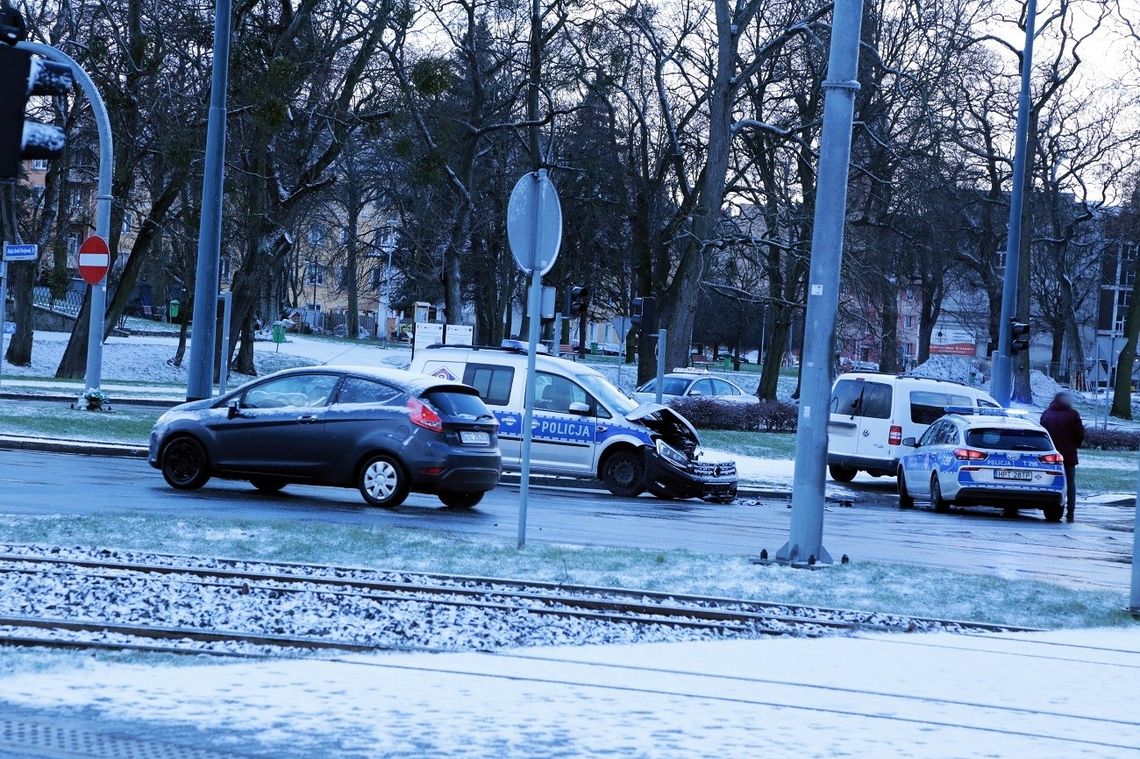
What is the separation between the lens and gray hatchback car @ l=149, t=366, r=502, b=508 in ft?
53.9

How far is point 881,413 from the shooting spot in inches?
1069

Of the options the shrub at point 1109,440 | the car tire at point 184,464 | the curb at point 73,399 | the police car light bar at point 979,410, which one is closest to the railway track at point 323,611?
the car tire at point 184,464

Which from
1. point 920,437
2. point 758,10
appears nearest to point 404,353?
point 758,10

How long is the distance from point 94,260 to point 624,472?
9.75m

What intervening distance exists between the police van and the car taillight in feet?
14.9

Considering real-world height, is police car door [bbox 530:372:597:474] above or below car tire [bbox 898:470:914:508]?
above

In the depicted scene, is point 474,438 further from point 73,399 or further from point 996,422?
point 73,399

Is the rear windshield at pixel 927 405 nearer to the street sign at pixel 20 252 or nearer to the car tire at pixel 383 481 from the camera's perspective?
the car tire at pixel 383 481

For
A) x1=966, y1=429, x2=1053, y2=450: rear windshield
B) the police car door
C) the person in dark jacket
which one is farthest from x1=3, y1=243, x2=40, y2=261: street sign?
the person in dark jacket

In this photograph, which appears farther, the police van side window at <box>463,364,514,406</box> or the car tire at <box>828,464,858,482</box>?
the car tire at <box>828,464,858,482</box>

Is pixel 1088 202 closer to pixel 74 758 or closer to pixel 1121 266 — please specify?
pixel 1121 266

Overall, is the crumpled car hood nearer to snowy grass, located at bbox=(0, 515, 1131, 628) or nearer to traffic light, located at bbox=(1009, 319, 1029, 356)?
snowy grass, located at bbox=(0, 515, 1131, 628)

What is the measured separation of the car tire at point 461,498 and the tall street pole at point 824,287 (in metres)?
5.58

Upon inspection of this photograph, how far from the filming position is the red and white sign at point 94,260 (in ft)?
80.0
